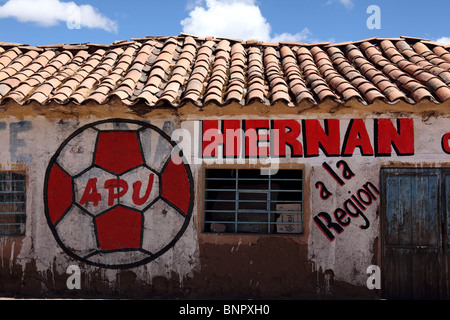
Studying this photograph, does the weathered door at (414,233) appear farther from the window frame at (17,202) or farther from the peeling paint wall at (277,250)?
the window frame at (17,202)

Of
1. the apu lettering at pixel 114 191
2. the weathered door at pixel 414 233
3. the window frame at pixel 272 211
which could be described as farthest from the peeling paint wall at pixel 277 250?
the apu lettering at pixel 114 191

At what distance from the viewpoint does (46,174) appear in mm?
7211

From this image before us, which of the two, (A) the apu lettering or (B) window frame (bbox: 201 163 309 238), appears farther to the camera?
(A) the apu lettering

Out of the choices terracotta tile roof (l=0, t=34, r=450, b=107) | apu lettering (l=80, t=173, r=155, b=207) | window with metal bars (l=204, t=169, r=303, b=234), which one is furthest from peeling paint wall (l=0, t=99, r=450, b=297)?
apu lettering (l=80, t=173, r=155, b=207)

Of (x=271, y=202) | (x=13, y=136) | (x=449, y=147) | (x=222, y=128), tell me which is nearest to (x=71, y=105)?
(x=13, y=136)

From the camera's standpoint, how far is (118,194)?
714cm

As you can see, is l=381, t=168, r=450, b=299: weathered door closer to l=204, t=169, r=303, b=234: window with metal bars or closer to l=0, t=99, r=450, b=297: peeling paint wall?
l=0, t=99, r=450, b=297: peeling paint wall

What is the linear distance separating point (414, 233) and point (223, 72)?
387 centimetres

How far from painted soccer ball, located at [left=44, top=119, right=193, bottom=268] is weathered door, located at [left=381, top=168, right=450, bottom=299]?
9.54 feet

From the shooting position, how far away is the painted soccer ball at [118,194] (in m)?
7.06

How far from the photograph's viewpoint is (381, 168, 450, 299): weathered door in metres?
6.81
